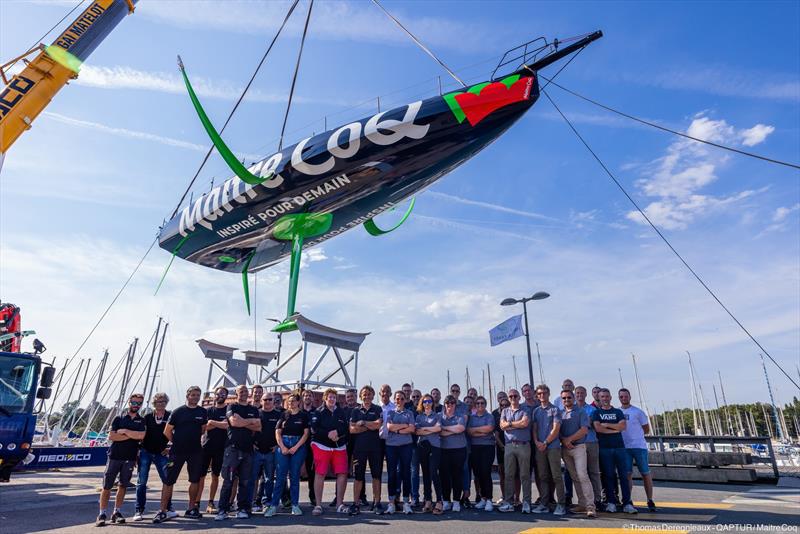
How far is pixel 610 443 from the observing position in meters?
7.26

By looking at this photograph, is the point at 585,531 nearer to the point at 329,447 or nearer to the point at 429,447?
the point at 429,447

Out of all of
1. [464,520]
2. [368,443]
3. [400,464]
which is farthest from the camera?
[400,464]

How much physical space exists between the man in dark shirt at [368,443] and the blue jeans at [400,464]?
150 millimetres

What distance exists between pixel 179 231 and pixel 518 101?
12.9 meters

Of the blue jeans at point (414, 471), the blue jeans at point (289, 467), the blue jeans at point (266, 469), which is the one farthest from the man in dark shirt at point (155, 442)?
the blue jeans at point (414, 471)

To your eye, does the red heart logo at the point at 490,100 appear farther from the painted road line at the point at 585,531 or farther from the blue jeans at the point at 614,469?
the painted road line at the point at 585,531

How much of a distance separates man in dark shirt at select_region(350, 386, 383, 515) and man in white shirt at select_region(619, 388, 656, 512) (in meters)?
3.76

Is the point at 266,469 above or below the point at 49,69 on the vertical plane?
below

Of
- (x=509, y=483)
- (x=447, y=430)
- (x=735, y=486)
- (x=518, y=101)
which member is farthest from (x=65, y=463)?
(x=735, y=486)

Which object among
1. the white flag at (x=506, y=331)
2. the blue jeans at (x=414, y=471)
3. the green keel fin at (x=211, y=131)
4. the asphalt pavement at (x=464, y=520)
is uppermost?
the green keel fin at (x=211, y=131)

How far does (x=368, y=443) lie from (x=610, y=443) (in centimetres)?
380

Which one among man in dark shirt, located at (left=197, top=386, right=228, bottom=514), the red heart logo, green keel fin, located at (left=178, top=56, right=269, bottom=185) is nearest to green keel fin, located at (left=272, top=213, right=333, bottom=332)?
green keel fin, located at (left=178, top=56, right=269, bottom=185)

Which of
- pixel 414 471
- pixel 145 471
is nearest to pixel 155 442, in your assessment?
pixel 145 471

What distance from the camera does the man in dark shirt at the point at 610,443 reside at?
708cm
